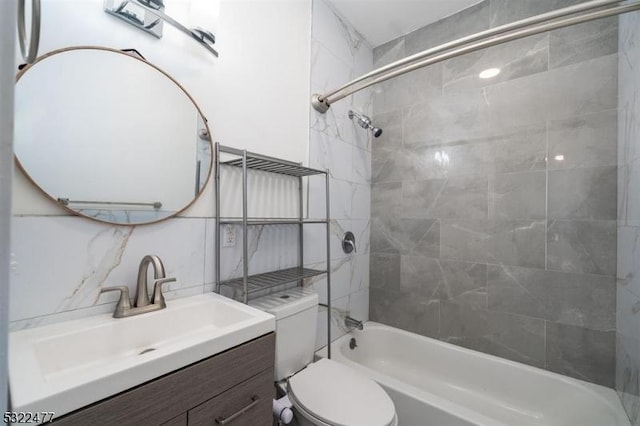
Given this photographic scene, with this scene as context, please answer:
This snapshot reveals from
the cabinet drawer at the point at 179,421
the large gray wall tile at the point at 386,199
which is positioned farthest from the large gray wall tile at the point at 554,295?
the cabinet drawer at the point at 179,421

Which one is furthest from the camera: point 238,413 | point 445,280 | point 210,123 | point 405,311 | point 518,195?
point 405,311

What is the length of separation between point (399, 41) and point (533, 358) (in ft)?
7.95

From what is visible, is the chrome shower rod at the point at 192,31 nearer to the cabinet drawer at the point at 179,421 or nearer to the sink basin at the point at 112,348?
the sink basin at the point at 112,348

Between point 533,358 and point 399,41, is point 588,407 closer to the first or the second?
point 533,358

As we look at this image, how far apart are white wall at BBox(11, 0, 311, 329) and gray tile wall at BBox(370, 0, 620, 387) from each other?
0.93m

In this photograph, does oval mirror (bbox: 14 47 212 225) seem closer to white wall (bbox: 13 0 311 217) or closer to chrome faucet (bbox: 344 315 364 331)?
white wall (bbox: 13 0 311 217)

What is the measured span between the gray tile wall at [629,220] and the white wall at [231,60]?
1.57 m

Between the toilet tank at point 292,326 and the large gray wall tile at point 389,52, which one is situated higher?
the large gray wall tile at point 389,52

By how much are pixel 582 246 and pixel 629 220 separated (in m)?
0.27

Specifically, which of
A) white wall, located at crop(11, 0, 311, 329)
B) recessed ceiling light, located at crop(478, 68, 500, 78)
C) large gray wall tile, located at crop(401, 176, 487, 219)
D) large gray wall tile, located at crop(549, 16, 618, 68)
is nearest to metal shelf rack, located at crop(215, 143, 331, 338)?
white wall, located at crop(11, 0, 311, 329)

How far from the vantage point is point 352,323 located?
1.89 m

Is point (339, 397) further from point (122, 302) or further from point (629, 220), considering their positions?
point (629, 220)

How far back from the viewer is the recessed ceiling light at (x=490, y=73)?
169cm

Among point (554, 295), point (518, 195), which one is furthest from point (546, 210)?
point (554, 295)
